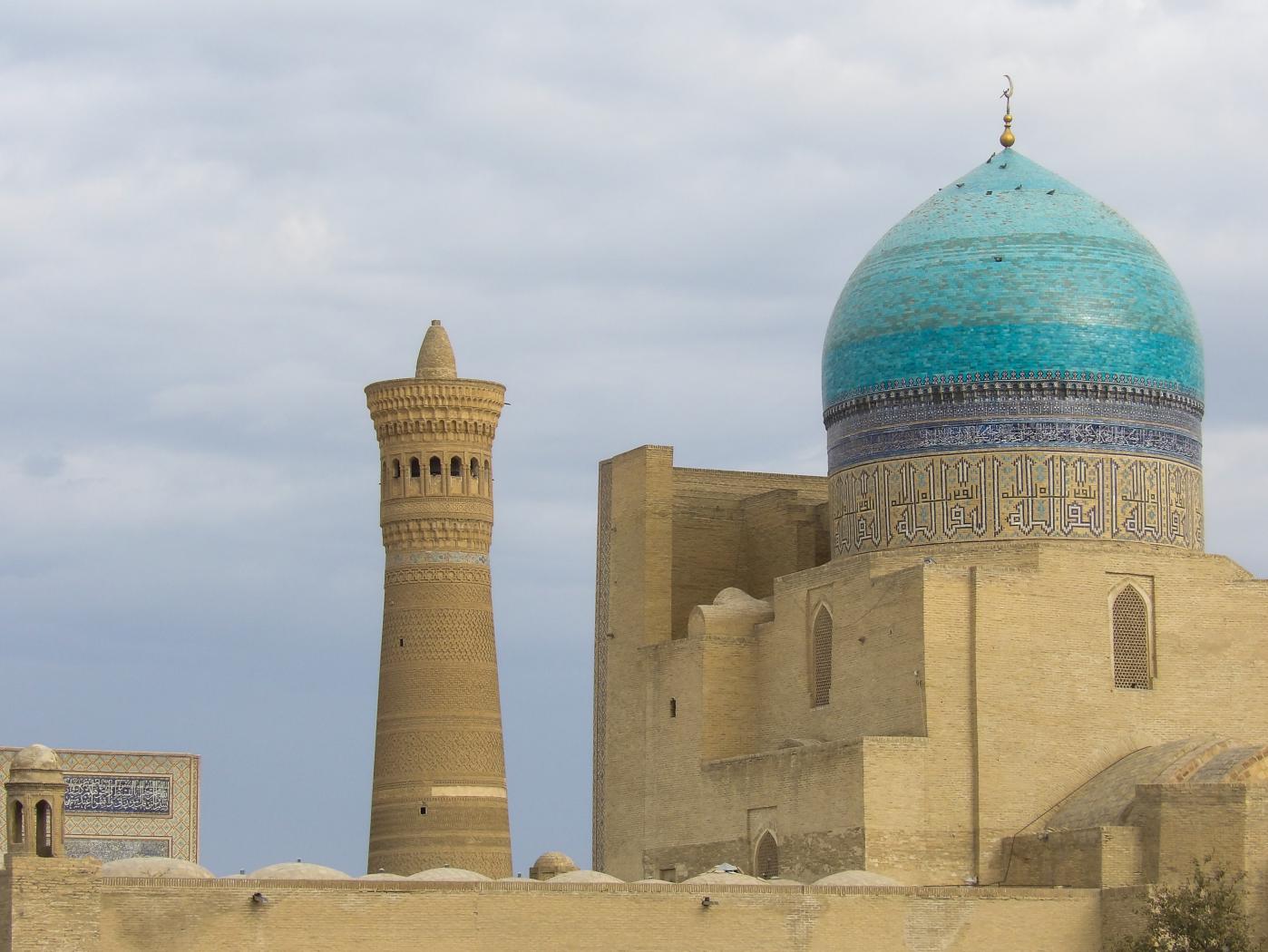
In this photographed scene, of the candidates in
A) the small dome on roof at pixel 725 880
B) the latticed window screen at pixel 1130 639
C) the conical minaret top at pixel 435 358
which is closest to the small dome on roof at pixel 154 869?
the small dome on roof at pixel 725 880

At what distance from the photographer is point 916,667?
68.1 feet

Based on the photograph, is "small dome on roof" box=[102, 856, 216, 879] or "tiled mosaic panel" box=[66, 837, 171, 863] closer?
"small dome on roof" box=[102, 856, 216, 879]

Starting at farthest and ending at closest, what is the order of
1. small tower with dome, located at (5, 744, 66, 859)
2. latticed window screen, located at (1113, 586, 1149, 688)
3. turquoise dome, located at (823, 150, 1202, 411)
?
turquoise dome, located at (823, 150, 1202, 411) → latticed window screen, located at (1113, 586, 1149, 688) → small tower with dome, located at (5, 744, 66, 859)

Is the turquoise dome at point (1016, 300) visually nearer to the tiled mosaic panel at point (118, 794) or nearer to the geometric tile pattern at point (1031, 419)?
the geometric tile pattern at point (1031, 419)

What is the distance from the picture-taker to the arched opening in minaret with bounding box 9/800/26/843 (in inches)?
685

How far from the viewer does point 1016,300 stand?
22.0 meters

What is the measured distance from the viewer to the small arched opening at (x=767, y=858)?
21.4 m

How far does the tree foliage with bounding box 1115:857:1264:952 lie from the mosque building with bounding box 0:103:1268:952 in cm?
24

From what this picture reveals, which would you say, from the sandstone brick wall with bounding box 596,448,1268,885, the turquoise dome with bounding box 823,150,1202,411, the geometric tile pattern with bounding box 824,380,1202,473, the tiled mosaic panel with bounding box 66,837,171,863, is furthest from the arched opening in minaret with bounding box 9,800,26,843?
the tiled mosaic panel with bounding box 66,837,171,863

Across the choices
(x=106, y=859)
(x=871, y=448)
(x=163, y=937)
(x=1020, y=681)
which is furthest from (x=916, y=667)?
(x=106, y=859)

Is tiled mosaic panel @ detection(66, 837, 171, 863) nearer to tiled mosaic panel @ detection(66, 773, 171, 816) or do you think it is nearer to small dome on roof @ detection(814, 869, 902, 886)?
tiled mosaic panel @ detection(66, 773, 171, 816)

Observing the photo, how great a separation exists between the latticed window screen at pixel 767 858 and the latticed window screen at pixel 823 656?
1292 mm

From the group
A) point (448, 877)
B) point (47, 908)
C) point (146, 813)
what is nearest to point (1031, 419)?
point (448, 877)

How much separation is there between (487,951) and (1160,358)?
8127 mm
